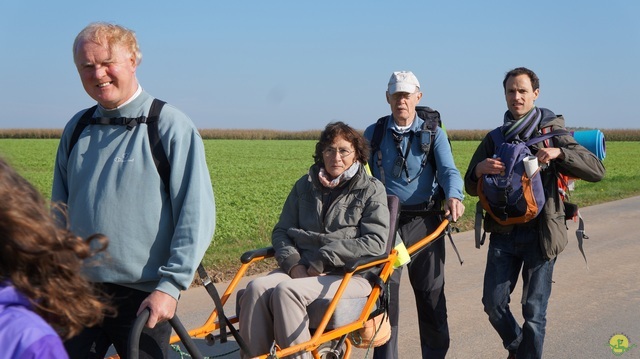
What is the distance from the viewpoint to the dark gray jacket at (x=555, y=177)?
5104 millimetres

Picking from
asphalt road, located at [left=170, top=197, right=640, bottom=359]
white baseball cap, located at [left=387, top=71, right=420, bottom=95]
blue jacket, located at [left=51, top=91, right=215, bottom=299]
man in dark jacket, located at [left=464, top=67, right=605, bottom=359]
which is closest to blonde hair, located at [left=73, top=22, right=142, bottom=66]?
blue jacket, located at [left=51, top=91, right=215, bottom=299]

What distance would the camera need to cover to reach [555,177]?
5320mm

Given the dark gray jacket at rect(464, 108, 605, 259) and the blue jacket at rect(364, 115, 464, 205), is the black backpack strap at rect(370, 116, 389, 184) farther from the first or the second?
the dark gray jacket at rect(464, 108, 605, 259)

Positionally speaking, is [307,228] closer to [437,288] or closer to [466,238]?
[437,288]

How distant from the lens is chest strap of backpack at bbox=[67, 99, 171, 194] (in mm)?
3271

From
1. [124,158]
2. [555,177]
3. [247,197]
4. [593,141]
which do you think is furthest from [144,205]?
[247,197]

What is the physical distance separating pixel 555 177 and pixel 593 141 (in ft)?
1.37

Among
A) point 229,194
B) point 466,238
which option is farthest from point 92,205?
point 229,194

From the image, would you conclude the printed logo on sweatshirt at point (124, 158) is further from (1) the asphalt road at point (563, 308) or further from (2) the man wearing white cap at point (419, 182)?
(2) the man wearing white cap at point (419, 182)

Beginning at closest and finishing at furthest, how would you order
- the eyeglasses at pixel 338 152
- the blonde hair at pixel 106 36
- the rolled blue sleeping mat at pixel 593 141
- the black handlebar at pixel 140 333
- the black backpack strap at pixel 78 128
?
the black handlebar at pixel 140 333 → the blonde hair at pixel 106 36 → the black backpack strap at pixel 78 128 → the eyeglasses at pixel 338 152 → the rolled blue sleeping mat at pixel 593 141

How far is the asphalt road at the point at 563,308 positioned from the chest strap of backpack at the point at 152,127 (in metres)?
1.67

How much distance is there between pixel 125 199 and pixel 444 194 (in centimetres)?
296

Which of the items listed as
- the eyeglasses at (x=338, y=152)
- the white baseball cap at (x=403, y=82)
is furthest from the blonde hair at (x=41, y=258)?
the white baseball cap at (x=403, y=82)

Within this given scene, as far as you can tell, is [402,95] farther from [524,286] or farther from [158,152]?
[158,152]
